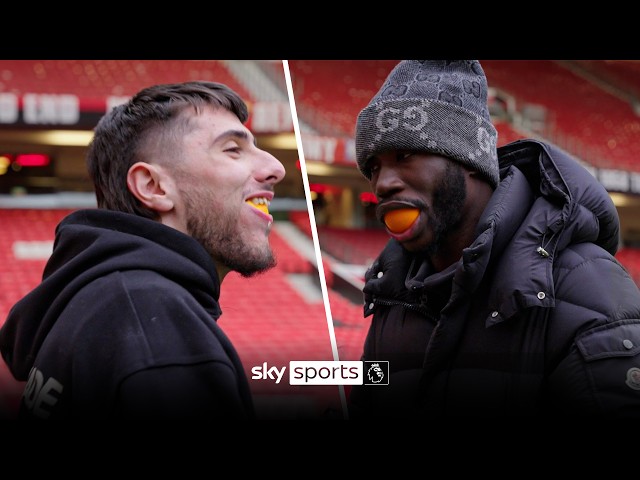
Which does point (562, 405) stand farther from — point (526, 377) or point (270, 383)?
point (270, 383)

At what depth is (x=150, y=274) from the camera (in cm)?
126

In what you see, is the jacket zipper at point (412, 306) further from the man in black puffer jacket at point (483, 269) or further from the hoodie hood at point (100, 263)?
the hoodie hood at point (100, 263)

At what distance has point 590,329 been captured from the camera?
153 centimetres

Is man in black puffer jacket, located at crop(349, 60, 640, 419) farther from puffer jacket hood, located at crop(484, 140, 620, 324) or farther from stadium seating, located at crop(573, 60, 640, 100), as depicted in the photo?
stadium seating, located at crop(573, 60, 640, 100)

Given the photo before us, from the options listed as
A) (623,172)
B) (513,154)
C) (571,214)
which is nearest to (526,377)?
(571,214)

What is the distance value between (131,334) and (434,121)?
802 millimetres

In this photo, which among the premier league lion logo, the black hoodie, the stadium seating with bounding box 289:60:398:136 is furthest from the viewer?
the stadium seating with bounding box 289:60:398:136

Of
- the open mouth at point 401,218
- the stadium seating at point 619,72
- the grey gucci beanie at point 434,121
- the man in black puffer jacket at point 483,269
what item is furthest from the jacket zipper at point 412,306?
the stadium seating at point 619,72

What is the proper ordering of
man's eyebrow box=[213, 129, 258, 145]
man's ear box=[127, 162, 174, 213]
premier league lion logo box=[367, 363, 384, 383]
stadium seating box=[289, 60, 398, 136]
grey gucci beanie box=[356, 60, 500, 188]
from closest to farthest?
man's ear box=[127, 162, 174, 213], man's eyebrow box=[213, 129, 258, 145], grey gucci beanie box=[356, 60, 500, 188], premier league lion logo box=[367, 363, 384, 383], stadium seating box=[289, 60, 398, 136]

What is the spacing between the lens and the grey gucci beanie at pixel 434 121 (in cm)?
170

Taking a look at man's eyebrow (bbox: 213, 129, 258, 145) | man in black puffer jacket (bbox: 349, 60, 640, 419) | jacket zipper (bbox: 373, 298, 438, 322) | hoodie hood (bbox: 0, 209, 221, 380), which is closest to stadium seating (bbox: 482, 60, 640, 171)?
Result: man in black puffer jacket (bbox: 349, 60, 640, 419)

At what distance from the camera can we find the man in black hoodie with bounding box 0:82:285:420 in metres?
1.21

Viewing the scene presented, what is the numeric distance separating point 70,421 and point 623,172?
208cm

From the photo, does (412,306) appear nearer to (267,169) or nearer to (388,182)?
(388,182)
